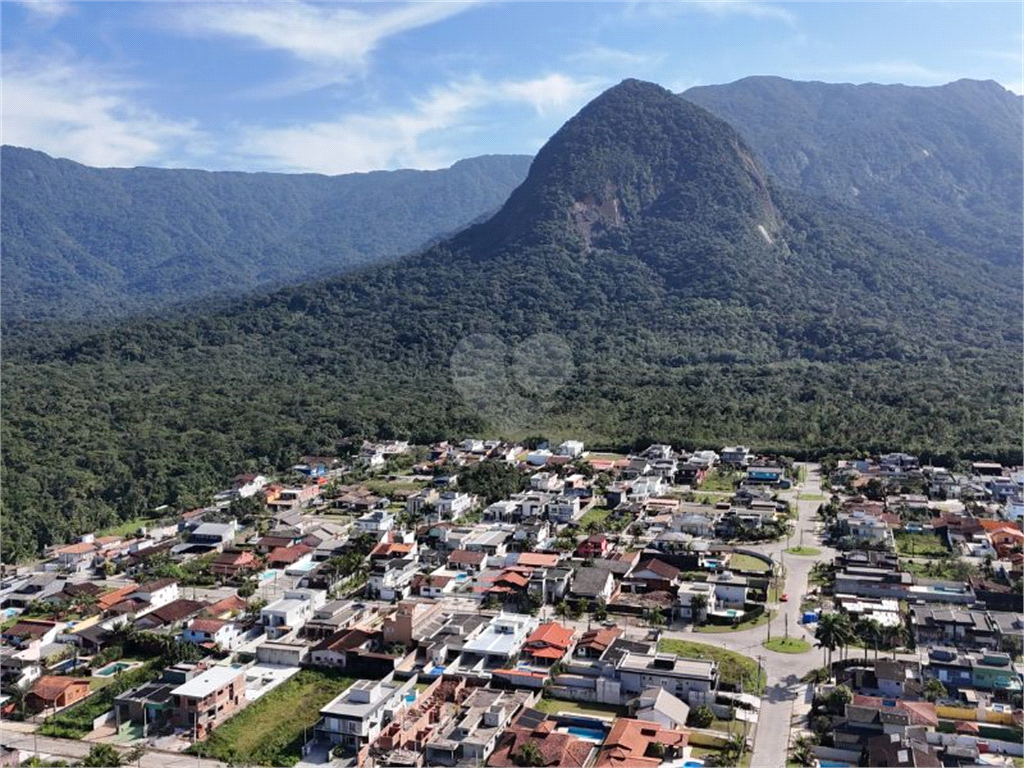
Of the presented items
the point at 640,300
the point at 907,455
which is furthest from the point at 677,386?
the point at 640,300

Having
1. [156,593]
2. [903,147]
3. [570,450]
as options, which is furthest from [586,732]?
[903,147]

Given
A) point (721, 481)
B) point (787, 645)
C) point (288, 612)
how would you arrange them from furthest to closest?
point (721, 481) < point (288, 612) < point (787, 645)

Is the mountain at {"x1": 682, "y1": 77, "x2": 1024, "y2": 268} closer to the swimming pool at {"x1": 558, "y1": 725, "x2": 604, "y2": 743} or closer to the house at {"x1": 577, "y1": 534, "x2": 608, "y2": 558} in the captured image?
the house at {"x1": 577, "y1": 534, "x2": 608, "y2": 558}

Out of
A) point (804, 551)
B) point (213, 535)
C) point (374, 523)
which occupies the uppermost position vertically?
point (213, 535)

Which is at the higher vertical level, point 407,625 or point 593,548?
point 407,625

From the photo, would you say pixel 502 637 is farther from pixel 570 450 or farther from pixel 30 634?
pixel 570 450
